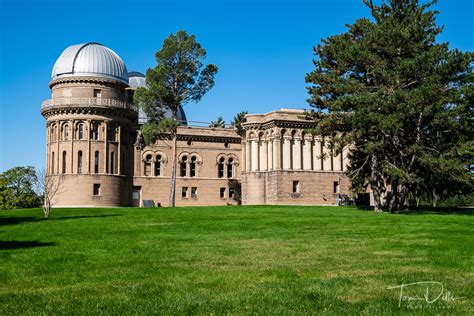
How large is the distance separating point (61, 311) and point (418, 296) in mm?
5175

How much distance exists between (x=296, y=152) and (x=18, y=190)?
40.3 metres

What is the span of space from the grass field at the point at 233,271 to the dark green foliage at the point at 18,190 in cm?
4675

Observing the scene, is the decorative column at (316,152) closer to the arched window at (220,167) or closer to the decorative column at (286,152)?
the decorative column at (286,152)

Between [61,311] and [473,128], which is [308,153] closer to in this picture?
[473,128]

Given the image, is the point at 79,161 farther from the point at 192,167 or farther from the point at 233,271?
the point at 233,271

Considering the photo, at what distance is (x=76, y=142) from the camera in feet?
157

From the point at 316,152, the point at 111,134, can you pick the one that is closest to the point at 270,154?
the point at 316,152

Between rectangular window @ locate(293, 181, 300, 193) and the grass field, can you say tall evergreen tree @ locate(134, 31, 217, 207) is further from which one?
the grass field

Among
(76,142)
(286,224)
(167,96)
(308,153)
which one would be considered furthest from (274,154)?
(286,224)

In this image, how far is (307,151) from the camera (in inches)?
1843

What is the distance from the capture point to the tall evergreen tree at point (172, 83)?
41.1m
